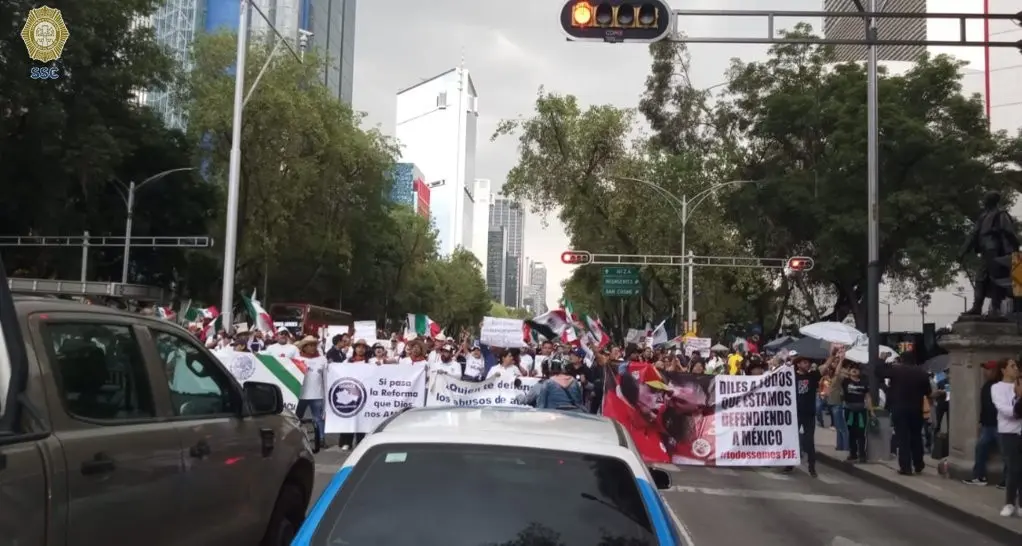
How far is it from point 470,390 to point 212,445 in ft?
35.6

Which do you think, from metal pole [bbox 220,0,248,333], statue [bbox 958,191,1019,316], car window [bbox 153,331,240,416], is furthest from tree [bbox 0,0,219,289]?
car window [bbox 153,331,240,416]

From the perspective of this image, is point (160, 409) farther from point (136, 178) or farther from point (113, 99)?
point (136, 178)

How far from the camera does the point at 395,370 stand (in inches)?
624

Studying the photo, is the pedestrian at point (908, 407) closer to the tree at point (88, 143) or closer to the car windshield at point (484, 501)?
the car windshield at point (484, 501)

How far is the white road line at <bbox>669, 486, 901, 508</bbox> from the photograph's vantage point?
12.4 metres

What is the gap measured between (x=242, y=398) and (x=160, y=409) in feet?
3.00

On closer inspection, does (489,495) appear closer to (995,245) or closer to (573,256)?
(995,245)

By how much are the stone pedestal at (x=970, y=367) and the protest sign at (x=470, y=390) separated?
19.4 feet

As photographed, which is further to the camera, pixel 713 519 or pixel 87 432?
pixel 713 519

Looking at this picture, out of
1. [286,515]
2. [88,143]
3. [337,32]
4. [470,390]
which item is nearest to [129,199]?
[88,143]

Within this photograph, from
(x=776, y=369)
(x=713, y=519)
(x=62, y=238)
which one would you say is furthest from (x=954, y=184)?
(x=62, y=238)

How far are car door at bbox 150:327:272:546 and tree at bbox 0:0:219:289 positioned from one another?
29.2 metres

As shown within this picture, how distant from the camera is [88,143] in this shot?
33.4 m

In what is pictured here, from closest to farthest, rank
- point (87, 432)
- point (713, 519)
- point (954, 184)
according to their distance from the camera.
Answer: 1. point (87, 432)
2. point (713, 519)
3. point (954, 184)
